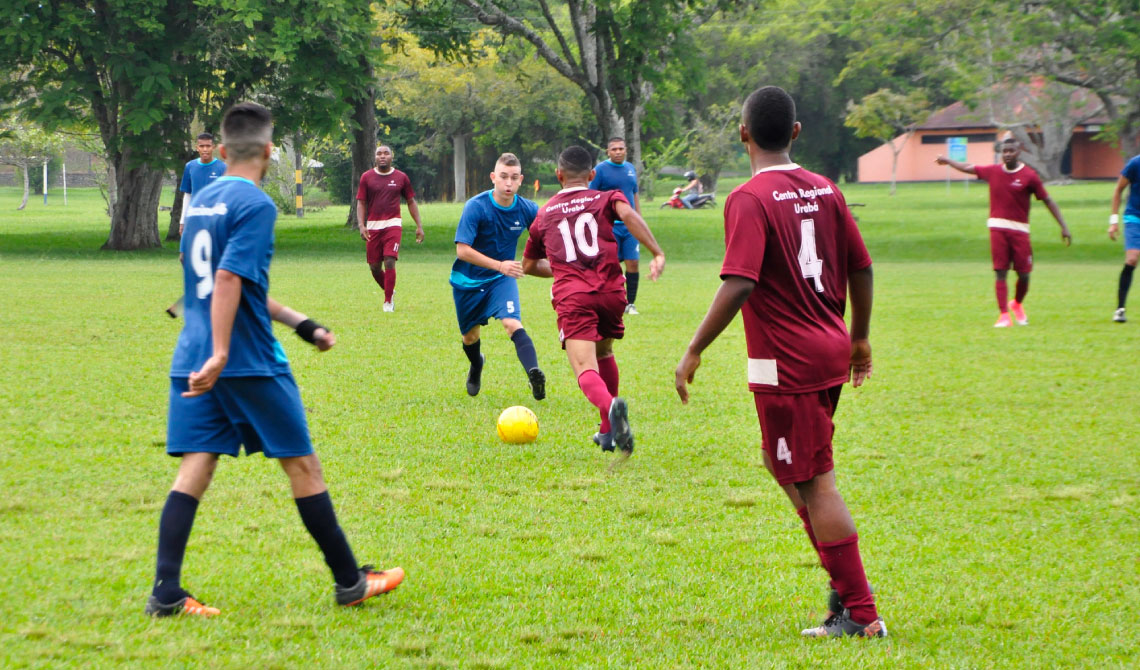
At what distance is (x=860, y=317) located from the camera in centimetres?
460

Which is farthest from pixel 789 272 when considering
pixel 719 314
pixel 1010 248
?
pixel 1010 248

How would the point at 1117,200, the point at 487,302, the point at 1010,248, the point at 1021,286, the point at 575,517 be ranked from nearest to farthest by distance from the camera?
the point at 575,517
the point at 487,302
the point at 1117,200
the point at 1010,248
the point at 1021,286

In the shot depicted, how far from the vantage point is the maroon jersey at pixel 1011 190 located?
13750 millimetres

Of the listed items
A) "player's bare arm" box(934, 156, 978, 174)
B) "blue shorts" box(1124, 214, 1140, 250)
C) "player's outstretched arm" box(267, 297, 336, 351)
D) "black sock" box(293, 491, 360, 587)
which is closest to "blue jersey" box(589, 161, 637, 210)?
"player's bare arm" box(934, 156, 978, 174)

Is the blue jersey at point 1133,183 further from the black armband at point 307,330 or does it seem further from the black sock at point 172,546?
the black sock at point 172,546

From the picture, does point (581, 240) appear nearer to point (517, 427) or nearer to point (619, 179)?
point (517, 427)

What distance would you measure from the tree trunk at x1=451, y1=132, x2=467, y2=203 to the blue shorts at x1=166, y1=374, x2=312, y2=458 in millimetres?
63077

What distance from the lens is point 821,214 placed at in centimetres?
432

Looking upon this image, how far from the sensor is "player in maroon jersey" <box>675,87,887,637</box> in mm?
4199

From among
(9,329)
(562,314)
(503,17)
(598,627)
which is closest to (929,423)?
(562,314)

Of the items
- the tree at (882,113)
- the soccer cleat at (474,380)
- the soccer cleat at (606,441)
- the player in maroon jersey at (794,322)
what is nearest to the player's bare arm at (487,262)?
the soccer cleat at (474,380)

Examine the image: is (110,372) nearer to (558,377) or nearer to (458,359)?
(458,359)

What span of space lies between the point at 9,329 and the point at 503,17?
1926cm

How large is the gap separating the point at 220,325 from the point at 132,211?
27189 mm
